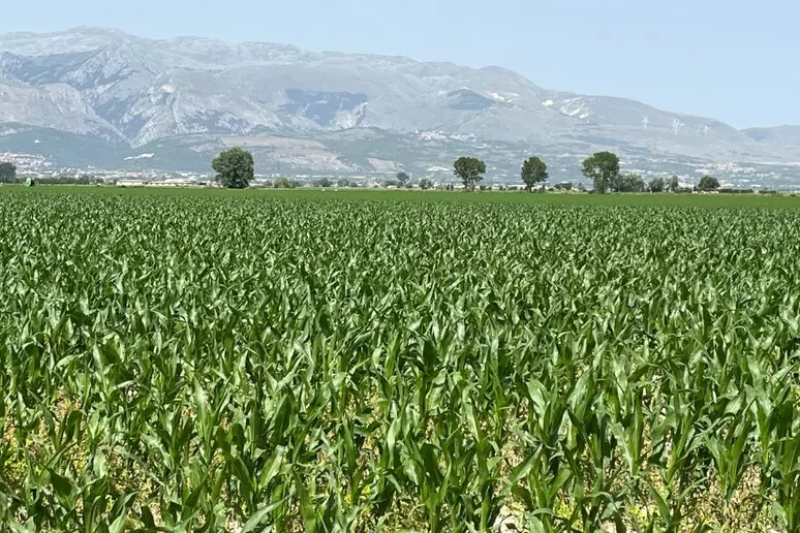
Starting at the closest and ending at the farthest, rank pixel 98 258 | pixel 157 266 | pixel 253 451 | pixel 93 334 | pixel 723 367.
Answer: pixel 253 451 < pixel 723 367 < pixel 93 334 < pixel 157 266 < pixel 98 258

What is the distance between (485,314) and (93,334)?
15.5 ft

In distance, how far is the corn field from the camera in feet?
17.7

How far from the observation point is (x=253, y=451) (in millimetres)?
5883

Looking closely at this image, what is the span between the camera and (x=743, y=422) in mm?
6234

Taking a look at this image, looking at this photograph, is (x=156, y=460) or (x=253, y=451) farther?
(x=156, y=460)

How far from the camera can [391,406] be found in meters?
6.82

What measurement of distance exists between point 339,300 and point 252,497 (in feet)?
23.1

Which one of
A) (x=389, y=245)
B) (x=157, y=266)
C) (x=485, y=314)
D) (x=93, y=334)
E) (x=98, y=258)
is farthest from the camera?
(x=389, y=245)

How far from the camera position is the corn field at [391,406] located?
5.39 metres

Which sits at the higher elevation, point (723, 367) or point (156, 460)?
point (723, 367)

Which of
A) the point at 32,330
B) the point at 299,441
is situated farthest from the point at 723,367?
the point at 32,330

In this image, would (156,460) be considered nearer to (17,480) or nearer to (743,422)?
(17,480)

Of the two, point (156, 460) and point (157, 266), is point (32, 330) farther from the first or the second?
point (157, 266)

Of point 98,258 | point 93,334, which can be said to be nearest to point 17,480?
point 93,334
